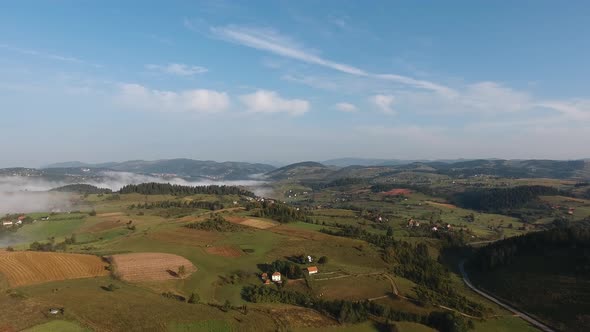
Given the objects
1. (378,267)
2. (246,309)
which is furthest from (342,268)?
(246,309)

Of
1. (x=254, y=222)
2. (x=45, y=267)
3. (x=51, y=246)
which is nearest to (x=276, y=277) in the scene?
(x=45, y=267)

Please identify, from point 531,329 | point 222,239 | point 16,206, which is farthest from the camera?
point 16,206

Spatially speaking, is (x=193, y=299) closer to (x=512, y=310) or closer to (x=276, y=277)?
(x=276, y=277)

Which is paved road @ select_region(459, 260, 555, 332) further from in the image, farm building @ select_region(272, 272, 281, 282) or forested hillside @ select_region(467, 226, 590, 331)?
farm building @ select_region(272, 272, 281, 282)

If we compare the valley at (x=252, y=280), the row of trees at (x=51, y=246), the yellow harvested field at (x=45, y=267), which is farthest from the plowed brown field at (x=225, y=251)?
the row of trees at (x=51, y=246)

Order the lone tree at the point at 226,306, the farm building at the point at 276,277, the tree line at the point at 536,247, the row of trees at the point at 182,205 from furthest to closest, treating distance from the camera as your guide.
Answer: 1. the row of trees at the point at 182,205
2. the tree line at the point at 536,247
3. the farm building at the point at 276,277
4. the lone tree at the point at 226,306

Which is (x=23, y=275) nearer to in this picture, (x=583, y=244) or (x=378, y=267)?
(x=378, y=267)

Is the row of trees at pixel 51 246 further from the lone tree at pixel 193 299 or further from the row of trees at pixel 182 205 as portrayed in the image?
the row of trees at pixel 182 205
